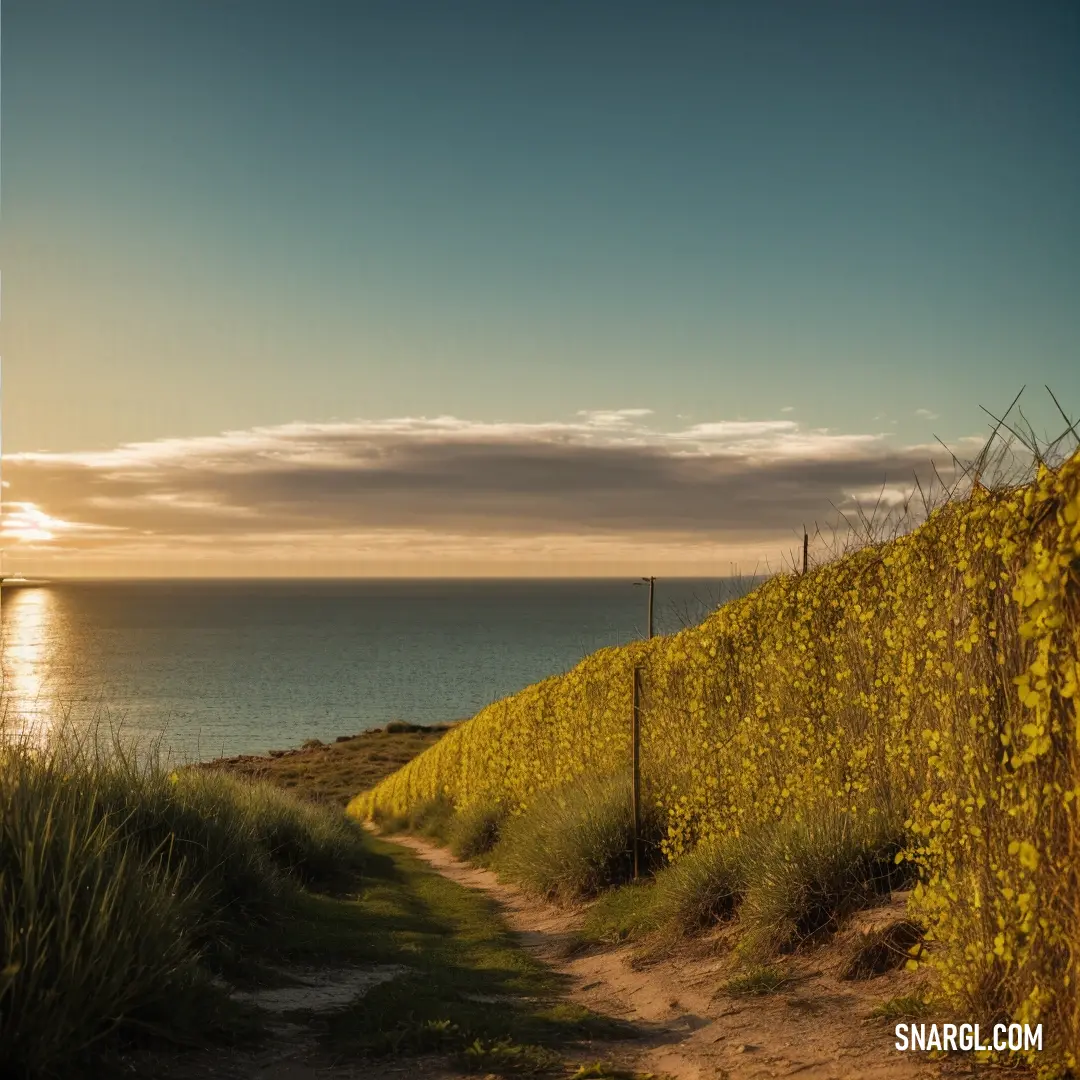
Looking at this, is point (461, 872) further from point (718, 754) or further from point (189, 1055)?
point (189, 1055)

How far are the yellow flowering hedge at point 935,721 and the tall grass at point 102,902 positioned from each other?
4.28 meters

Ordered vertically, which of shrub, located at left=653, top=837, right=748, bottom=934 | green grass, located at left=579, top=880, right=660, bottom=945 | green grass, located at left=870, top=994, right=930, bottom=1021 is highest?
green grass, located at left=870, top=994, right=930, bottom=1021

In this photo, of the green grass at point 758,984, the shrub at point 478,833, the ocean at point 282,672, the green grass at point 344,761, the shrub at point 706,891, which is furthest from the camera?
the ocean at point 282,672

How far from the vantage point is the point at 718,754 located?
33.4 ft

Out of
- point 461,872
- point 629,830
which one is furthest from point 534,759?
point 629,830

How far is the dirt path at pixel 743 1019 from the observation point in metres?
4.94

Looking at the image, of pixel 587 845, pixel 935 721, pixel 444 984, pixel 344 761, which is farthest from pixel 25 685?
pixel 935 721

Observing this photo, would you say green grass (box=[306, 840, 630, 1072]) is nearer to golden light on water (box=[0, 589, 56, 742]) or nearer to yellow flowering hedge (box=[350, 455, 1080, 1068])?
yellow flowering hedge (box=[350, 455, 1080, 1068])

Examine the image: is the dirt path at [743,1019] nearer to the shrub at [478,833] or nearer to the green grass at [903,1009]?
the green grass at [903,1009]

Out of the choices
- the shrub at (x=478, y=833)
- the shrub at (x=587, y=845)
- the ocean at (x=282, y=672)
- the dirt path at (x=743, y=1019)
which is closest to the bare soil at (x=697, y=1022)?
the dirt path at (x=743, y=1019)

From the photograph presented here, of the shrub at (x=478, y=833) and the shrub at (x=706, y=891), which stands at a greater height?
the shrub at (x=706, y=891)

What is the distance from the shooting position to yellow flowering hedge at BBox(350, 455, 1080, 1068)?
4.37 meters

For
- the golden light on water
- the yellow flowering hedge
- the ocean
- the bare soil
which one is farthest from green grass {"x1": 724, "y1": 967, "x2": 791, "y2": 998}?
the ocean

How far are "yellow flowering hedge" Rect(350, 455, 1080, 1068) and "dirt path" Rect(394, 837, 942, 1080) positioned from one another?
Answer: 57 cm
